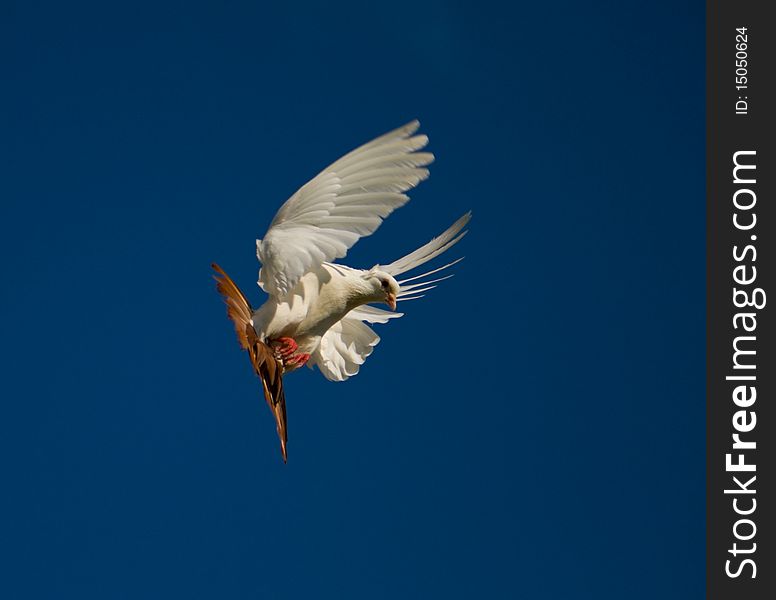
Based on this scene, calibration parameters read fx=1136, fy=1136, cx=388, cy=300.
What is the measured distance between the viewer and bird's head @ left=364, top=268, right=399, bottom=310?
233cm

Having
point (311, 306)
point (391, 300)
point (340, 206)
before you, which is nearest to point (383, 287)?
point (391, 300)

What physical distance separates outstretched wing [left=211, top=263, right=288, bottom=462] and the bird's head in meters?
0.25

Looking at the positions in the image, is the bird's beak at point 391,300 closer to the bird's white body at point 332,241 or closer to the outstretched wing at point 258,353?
the bird's white body at point 332,241

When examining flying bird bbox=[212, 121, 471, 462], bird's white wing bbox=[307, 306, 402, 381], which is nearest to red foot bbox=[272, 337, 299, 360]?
flying bird bbox=[212, 121, 471, 462]

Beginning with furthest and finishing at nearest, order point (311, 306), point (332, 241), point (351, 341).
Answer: point (351, 341), point (311, 306), point (332, 241)

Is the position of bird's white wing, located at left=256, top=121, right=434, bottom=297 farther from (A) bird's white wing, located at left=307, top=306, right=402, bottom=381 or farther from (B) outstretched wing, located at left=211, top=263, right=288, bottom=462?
(A) bird's white wing, located at left=307, top=306, right=402, bottom=381

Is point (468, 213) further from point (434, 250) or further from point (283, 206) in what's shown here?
point (283, 206)

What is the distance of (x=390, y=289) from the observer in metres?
2.33

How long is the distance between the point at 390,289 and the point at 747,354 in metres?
1.18

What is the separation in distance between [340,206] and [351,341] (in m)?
0.52

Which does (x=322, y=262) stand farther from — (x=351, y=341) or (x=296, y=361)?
(x=351, y=341)

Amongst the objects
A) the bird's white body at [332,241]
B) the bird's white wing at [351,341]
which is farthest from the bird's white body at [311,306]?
the bird's white wing at [351,341]

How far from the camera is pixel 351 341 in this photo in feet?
8.45

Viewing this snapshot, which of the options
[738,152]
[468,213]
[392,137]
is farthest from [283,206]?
[738,152]
